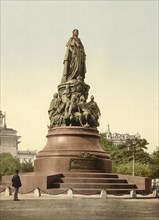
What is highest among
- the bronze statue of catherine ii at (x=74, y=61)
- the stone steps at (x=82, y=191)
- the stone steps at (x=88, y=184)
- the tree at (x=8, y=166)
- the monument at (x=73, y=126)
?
the bronze statue of catherine ii at (x=74, y=61)

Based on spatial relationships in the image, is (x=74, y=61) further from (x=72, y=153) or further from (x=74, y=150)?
(x=72, y=153)

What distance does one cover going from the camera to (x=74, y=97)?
33.5 metres

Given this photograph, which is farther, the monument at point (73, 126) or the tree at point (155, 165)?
the tree at point (155, 165)

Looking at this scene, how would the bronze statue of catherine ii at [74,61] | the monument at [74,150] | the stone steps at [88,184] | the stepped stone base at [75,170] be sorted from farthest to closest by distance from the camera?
the bronze statue of catherine ii at [74,61] < the monument at [74,150] < the stepped stone base at [75,170] < the stone steps at [88,184]

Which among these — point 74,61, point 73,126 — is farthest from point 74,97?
point 74,61

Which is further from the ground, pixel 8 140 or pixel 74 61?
pixel 74 61

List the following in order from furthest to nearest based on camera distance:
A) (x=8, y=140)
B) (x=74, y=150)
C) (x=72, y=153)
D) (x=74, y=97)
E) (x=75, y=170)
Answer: (x=8, y=140)
(x=74, y=97)
(x=74, y=150)
(x=72, y=153)
(x=75, y=170)

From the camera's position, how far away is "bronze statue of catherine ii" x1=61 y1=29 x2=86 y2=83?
3509 centimetres

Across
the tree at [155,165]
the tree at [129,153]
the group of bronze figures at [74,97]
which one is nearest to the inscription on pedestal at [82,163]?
the group of bronze figures at [74,97]

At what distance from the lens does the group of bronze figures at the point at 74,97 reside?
32969 mm

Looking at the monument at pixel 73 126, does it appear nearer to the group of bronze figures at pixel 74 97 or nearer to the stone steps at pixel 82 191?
the group of bronze figures at pixel 74 97

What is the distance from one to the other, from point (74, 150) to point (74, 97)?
4.44 metres

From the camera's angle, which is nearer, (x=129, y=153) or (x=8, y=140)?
(x=129, y=153)

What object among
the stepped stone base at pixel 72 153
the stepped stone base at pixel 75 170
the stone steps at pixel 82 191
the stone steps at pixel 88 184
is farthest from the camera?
the stepped stone base at pixel 72 153
